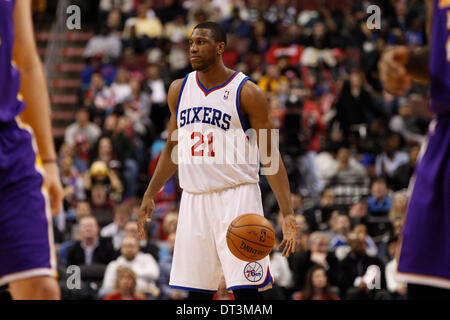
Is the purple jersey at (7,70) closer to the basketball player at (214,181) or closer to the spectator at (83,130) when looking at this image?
the basketball player at (214,181)

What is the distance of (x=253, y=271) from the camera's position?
202 inches

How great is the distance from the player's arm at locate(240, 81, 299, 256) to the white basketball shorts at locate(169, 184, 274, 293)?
18 cm

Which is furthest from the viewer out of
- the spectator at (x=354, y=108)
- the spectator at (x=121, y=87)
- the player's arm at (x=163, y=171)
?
the spectator at (x=121, y=87)

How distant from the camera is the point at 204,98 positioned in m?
5.27

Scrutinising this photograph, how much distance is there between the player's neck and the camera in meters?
5.31

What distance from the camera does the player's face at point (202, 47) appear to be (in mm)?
5199

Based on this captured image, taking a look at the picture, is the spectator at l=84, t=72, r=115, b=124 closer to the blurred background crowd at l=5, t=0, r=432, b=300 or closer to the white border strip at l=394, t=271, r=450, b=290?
the blurred background crowd at l=5, t=0, r=432, b=300

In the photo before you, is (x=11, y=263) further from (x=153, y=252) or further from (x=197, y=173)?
(x=153, y=252)

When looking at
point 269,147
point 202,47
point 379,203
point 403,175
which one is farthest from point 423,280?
point 403,175

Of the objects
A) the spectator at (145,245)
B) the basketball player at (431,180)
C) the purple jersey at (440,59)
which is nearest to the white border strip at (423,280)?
the basketball player at (431,180)

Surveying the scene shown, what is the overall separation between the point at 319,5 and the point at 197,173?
38.1 feet

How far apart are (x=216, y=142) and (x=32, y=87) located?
237cm

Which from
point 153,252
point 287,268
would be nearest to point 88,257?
point 153,252

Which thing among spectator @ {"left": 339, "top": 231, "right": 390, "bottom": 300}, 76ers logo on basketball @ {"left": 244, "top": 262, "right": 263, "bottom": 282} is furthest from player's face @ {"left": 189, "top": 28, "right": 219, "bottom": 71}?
spectator @ {"left": 339, "top": 231, "right": 390, "bottom": 300}
